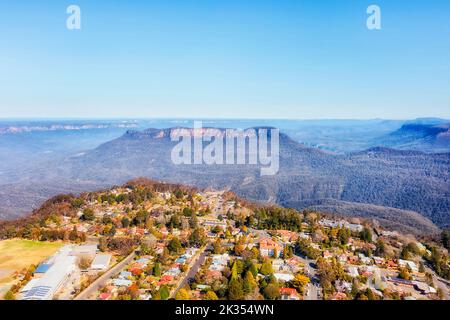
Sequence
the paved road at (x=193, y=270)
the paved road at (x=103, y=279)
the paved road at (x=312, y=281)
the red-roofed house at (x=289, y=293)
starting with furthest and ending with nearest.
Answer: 1. the paved road at (x=193, y=270)
2. the paved road at (x=312, y=281)
3. the red-roofed house at (x=289, y=293)
4. the paved road at (x=103, y=279)

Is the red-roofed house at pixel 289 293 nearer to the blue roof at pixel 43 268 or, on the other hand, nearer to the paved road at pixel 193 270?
the paved road at pixel 193 270

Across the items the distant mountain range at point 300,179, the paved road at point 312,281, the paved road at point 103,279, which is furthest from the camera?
the distant mountain range at point 300,179

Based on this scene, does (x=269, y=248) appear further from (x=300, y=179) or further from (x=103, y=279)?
(x=300, y=179)

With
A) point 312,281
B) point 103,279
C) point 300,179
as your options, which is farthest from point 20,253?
point 300,179

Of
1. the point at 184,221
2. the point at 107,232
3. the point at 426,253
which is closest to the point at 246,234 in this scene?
the point at 184,221

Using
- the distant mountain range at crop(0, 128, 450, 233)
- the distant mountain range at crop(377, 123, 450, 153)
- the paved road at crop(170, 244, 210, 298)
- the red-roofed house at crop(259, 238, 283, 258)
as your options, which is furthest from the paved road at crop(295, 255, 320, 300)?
the distant mountain range at crop(377, 123, 450, 153)

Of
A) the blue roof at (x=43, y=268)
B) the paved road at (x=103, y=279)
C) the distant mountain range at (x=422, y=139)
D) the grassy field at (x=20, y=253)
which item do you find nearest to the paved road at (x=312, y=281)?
the paved road at (x=103, y=279)

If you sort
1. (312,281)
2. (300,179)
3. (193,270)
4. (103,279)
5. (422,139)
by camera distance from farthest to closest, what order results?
(422,139) < (300,179) < (193,270) < (312,281) < (103,279)
